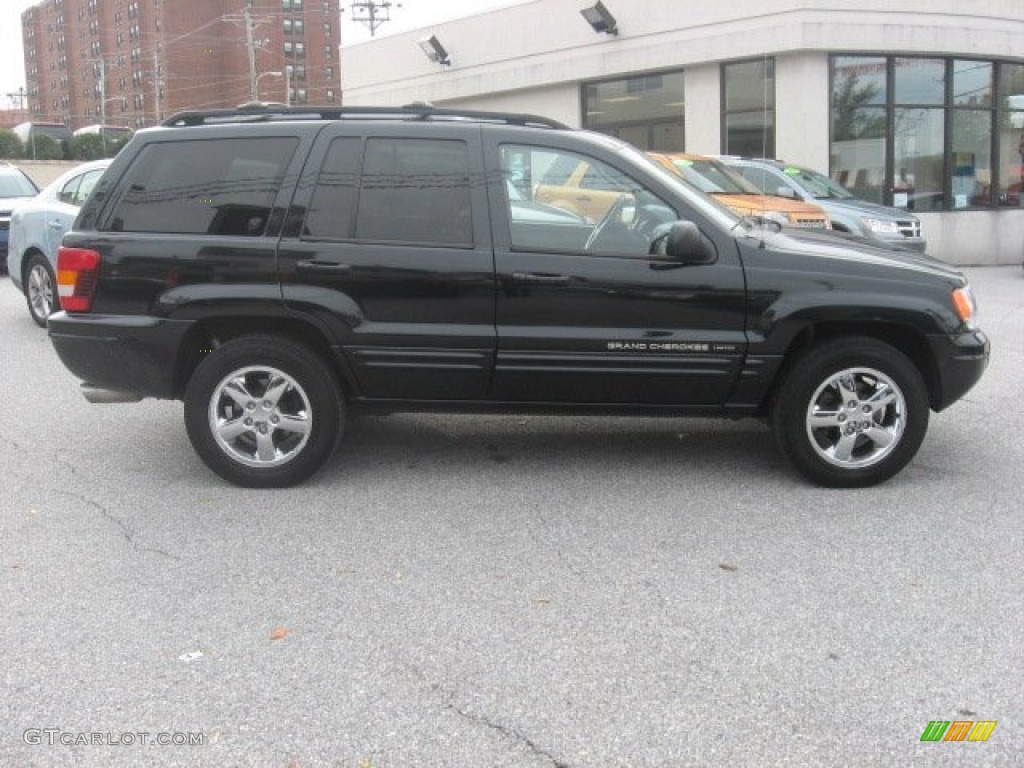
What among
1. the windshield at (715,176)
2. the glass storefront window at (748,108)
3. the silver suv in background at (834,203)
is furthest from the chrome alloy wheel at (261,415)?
the glass storefront window at (748,108)

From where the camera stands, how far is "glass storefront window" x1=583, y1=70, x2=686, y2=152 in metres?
19.2

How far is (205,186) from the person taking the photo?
17.3ft

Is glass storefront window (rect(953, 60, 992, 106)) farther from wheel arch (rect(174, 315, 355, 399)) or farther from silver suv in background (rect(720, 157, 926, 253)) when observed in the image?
wheel arch (rect(174, 315, 355, 399))

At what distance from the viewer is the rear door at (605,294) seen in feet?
16.7

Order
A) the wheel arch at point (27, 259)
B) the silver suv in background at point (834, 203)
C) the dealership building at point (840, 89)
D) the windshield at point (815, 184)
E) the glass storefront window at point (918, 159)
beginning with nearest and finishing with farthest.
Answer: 1. the wheel arch at point (27, 259)
2. the silver suv in background at point (834, 203)
3. the windshield at point (815, 184)
4. the dealership building at point (840, 89)
5. the glass storefront window at point (918, 159)

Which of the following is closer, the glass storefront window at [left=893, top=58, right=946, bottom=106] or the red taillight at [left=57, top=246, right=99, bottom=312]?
the red taillight at [left=57, top=246, right=99, bottom=312]

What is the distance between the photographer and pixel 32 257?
34.2 ft

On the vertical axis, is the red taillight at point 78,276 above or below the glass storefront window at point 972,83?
below

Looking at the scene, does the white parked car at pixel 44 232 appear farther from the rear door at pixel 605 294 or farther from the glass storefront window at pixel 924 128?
the glass storefront window at pixel 924 128

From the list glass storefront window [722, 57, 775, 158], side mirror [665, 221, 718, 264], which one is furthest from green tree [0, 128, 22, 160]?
side mirror [665, 221, 718, 264]

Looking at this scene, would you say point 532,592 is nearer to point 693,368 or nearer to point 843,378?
point 693,368

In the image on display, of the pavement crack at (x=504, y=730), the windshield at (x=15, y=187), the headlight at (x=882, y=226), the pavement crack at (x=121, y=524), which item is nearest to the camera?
the pavement crack at (x=504, y=730)

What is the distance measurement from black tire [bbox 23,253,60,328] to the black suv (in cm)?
551

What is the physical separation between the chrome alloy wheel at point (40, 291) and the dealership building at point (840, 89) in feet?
36.5
